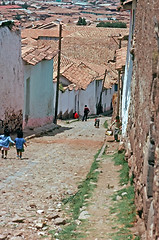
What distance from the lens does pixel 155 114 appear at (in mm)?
6285

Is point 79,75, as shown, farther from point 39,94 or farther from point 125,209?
point 125,209


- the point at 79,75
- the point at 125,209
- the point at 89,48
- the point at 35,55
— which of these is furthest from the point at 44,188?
the point at 89,48

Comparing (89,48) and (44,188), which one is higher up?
(89,48)

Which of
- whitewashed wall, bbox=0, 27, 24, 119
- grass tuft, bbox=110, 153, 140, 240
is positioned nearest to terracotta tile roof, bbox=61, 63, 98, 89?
whitewashed wall, bbox=0, 27, 24, 119

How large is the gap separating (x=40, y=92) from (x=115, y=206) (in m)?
17.9

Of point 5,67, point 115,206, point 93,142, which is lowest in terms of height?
point 93,142

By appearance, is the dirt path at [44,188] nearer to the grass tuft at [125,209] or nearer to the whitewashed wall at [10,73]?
the grass tuft at [125,209]

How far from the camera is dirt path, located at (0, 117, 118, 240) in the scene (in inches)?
321

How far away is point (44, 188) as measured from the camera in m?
11.0

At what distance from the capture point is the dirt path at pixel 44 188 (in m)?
8.16

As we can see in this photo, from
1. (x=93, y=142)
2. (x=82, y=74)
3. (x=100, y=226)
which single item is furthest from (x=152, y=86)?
(x=82, y=74)

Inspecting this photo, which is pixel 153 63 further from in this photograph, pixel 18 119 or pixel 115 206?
pixel 18 119

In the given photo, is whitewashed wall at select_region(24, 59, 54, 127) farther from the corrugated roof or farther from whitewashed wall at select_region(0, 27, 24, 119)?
whitewashed wall at select_region(0, 27, 24, 119)

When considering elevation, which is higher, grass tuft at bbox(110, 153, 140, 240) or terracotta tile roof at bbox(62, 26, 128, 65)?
terracotta tile roof at bbox(62, 26, 128, 65)
